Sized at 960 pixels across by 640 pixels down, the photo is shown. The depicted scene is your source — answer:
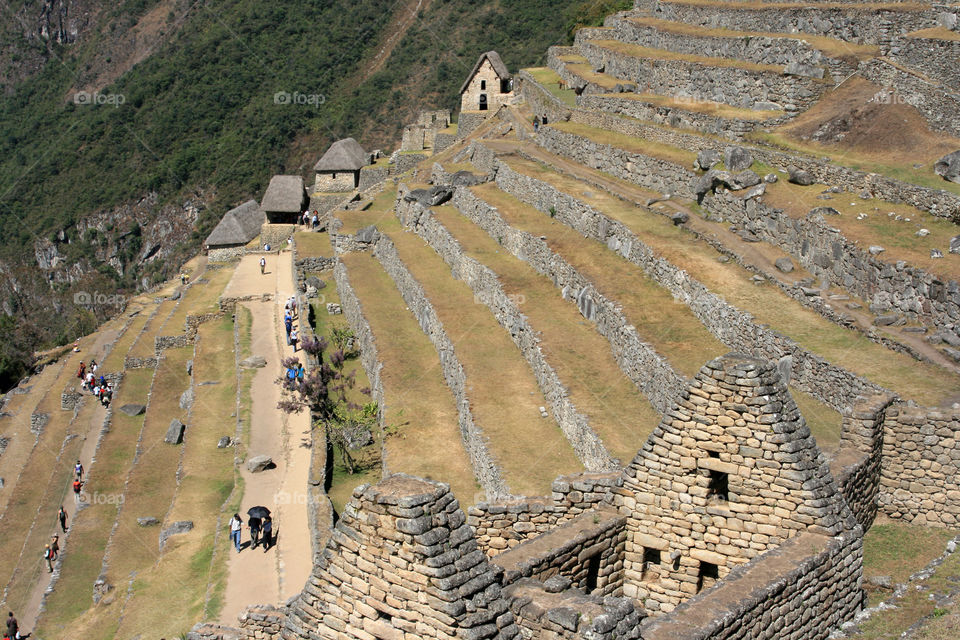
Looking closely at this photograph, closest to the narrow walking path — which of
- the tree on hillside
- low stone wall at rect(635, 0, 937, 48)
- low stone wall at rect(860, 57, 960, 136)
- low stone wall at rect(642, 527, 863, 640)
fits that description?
the tree on hillside

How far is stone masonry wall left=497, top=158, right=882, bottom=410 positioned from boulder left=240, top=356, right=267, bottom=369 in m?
10.3

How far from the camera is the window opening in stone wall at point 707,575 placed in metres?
9.36

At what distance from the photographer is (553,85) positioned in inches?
1922

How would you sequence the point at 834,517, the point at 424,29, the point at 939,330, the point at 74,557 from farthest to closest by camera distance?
the point at 424,29, the point at 74,557, the point at 939,330, the point at 834,517

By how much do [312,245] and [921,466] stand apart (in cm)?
3306

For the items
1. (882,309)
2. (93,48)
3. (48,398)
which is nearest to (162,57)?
(93,48)

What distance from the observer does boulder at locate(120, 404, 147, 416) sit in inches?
1405

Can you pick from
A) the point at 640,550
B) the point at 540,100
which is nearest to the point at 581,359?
the point at 640,550

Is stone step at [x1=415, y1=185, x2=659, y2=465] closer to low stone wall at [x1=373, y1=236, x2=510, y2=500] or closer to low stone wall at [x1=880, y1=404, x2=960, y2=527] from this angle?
low stone wall at [x1=373, y1=236, x2=510, y2=500]

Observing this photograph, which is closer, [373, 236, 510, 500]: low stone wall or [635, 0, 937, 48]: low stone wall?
[373, 236, 510, 500]: low stone wall

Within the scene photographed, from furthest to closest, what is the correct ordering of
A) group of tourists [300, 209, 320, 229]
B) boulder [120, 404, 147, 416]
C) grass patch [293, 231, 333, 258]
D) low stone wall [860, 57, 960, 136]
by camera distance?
group of tourists [300, 209, 320, 229] < grass patch [293, 231, 333, 258] < boulder [120, 404, 147, 416] < low stone wall [860, 57, 960, 136]

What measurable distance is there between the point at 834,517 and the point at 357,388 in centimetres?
2177

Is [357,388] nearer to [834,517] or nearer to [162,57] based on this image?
[834,517]

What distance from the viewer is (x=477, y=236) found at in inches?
1334
